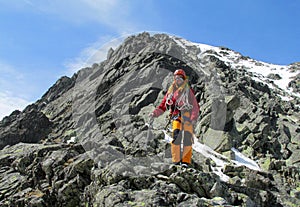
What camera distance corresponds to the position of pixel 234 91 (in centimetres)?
4903

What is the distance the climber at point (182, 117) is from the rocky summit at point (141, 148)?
0.59 metres

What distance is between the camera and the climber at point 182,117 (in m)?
11.1

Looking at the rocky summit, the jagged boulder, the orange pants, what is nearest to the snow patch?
the rocky summit

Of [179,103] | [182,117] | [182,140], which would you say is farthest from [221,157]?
[179,103]

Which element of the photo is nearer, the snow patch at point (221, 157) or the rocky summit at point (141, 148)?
the rocky summit at point (141, 148)

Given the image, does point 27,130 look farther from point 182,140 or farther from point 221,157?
point 182,140

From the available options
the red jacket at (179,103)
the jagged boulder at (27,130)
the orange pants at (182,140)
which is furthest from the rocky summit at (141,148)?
the red jacket at (179,103)

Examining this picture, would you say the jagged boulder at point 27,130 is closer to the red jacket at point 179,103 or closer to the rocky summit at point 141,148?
the rocky summit at point 141,148

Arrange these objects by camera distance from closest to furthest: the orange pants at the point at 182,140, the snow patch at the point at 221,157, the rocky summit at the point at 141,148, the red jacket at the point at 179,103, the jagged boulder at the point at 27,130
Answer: the rocky summit at the point at 141,148
the orange pants at the point at 182,140
the red jacket at the point at 179,103
the snow patch at the point at 221,157
the jagged boulder at the point at 27,130

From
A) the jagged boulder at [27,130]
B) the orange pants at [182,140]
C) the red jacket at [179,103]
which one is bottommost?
the orange pants at [182,140]

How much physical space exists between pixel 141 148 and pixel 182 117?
314 inches

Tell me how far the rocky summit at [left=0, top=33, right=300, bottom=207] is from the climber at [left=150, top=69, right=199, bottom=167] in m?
0.59

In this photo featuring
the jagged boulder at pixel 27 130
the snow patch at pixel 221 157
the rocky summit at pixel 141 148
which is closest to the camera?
the rocky summit at pixel 141 148

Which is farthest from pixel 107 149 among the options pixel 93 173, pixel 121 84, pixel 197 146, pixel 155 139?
pixel 121 84
